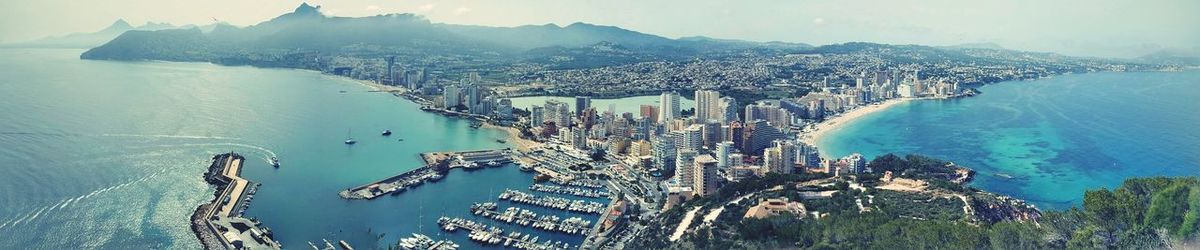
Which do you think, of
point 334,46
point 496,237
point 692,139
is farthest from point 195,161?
point 334,46

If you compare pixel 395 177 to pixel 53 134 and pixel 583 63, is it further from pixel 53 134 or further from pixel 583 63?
pixel 583 63

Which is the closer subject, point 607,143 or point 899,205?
point 899,205

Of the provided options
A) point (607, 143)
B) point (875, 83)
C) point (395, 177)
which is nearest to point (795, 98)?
point (875, 83)

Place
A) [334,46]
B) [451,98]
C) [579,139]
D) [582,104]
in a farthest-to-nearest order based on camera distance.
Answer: [334,46] < [451,98] < [582,104] < [579,139]

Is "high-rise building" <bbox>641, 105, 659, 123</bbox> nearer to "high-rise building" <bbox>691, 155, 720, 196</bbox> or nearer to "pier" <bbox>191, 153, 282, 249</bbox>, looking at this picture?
"high-rise building" <bbox>691, 155, 720, 196</bbox>

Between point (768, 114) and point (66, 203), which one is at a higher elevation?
point (768, 114)

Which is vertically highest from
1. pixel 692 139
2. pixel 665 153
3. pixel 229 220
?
pixel 692 139

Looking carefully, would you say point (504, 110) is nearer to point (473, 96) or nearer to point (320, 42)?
point (473, 96)
